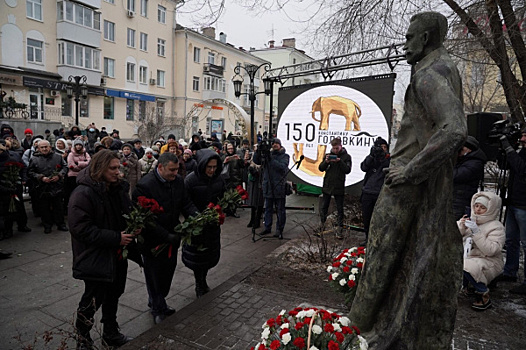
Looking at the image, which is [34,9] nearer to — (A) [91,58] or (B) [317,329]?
(A) [91,58]

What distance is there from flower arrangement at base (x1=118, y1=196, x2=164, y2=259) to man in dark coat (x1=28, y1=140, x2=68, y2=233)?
4700mm

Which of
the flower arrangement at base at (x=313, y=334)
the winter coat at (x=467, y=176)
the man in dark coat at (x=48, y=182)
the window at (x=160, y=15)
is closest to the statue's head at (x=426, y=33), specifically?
the flower arrangement at base at (x=313, y=334)

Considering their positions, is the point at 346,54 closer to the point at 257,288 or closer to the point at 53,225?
the point at 257,288

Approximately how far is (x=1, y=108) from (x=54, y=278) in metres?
16.8

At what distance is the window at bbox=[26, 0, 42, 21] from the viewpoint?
2301cm

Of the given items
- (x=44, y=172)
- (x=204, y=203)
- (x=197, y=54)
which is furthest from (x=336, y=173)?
(x=197, y=54)

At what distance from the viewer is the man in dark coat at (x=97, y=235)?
10.2 ft

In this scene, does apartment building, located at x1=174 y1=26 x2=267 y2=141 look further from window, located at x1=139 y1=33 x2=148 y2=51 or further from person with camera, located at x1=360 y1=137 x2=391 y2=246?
person with camera, located at x1=360 y1=137 x2=391 y2=246

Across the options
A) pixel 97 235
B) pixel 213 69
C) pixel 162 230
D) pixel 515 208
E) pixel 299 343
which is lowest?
pixel 299 343

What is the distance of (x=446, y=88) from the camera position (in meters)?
2.13

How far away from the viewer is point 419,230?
232 centimetres

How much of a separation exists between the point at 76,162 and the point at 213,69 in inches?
1236

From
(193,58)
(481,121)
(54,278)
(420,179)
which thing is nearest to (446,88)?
(420,179)

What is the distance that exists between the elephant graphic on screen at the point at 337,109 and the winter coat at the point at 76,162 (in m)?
5.93
